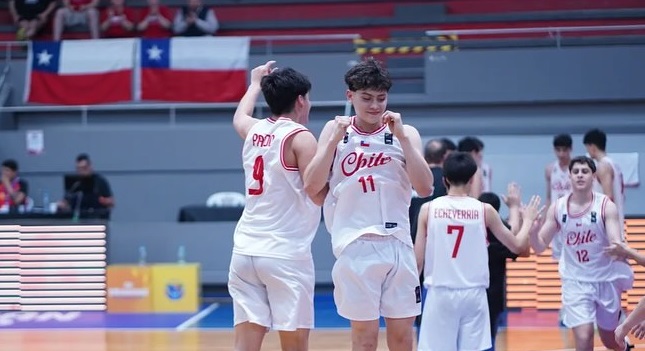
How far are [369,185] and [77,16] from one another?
44.4 ft

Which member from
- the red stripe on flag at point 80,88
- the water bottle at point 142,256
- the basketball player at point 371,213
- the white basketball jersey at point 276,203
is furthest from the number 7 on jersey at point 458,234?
the red stripe on flag at point 80,88

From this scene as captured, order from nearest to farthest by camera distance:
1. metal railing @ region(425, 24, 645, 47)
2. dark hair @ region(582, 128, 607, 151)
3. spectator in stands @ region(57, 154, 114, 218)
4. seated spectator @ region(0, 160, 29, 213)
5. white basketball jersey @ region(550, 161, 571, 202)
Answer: dark hair @ region(582, 128, 607, 151) → white basketball jersey @ region(550, 161, 571, 202) → spectator in stands @ region(57, 154, 114, 218) → seated spectator @ region(0, 160, 29, 213) → metal railing @ region(425, 24, 645, 47)

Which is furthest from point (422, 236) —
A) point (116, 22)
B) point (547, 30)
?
point (116, 22)

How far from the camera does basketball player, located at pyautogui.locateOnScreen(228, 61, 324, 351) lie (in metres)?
5.36

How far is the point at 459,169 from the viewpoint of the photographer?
21.0 ft

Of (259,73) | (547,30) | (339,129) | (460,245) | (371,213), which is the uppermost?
(547,30)

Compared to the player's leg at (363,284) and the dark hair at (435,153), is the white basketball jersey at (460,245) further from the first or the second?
the dark hair at (435,153)

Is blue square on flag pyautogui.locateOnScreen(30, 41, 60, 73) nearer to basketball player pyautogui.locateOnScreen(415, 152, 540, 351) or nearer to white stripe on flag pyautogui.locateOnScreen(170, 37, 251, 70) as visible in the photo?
white stripe on flag pyautogui.locateOnScreen(170, 37, 251, 70)

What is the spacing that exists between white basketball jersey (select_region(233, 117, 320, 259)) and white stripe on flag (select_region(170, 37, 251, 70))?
10.7 meters

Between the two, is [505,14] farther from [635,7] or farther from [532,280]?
[532,280]

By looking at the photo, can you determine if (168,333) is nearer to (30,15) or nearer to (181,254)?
(181,254)

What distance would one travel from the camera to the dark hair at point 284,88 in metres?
5.41

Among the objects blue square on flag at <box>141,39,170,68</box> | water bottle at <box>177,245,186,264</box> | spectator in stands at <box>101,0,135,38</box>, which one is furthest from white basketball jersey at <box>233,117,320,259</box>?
spectator in stands at <box>101,0,135,38</box>

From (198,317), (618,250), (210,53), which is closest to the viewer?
(618,250)
